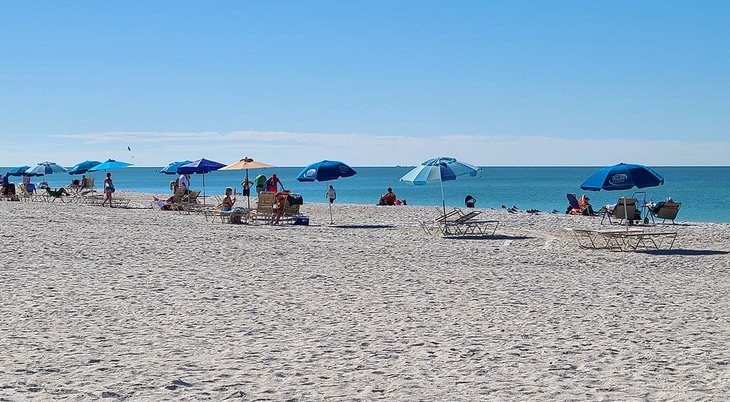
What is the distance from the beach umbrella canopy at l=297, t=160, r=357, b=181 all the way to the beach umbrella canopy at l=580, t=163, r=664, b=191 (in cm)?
585

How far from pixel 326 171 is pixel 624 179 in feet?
22.2

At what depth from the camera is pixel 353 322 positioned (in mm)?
7719

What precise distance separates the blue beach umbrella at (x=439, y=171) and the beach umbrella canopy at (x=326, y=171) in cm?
189

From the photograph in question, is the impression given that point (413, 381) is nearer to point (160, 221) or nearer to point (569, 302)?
point (569, 302)

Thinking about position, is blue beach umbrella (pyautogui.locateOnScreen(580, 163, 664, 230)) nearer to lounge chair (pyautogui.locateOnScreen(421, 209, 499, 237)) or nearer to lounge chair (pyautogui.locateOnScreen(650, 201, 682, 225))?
lounge chair (pyautogui.locateOnScreen(421, 209, 499, 237))

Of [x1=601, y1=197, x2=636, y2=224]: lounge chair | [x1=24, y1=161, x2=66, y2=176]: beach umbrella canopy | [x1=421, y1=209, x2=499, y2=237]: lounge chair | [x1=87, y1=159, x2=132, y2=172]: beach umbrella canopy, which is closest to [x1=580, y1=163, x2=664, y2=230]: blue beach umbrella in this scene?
[x1=421, y1=209, x2=499, y2=237]: lounge chair

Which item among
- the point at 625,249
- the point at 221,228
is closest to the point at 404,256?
the point at 625,249

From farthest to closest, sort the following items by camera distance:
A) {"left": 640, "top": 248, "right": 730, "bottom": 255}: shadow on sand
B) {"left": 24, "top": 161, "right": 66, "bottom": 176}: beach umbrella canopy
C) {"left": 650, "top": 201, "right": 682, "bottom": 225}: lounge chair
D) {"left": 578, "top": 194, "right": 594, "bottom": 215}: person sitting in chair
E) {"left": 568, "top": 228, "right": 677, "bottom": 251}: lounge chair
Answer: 1. {"left": 24, "top": 161, "right": 66, "bottom": 176}: beach umbrella canopy
2. {"left": 578, "top": 194, "right": 594, "bottom": 215}: person sitting in chair
3. {"left": 650, "top": 201, "right": 682, "bottom": 225}: lounge chair
4. {"left": 568, "top": 228, "right": 677, "bottom": 251}: lounge chair
5. {"left": 640, "top": 248, "right": 730, "bottom": 255}: shadow on sand

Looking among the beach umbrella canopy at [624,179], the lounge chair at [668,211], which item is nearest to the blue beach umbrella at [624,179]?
the beach umbrella canopy at [624,179]

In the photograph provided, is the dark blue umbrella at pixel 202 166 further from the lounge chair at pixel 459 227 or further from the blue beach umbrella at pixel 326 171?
the lounge chair at pixel 459 227

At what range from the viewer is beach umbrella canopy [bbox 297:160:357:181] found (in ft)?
62.6

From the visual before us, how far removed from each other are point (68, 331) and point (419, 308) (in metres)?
3.25

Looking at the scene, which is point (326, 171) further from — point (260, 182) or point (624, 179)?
point (624, 179)

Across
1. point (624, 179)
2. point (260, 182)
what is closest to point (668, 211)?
point (624, 179)
